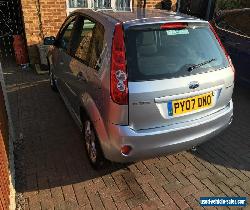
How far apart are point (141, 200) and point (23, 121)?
2635mm

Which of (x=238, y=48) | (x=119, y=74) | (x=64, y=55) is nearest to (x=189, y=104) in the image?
(x=119, y=74)

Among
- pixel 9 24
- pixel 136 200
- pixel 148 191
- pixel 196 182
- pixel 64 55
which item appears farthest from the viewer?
pixel 9 24

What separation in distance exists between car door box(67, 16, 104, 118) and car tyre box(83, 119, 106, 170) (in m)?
0.36

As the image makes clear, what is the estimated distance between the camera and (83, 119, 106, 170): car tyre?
331 cm

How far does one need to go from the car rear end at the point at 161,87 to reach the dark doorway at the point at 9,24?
21.0ft

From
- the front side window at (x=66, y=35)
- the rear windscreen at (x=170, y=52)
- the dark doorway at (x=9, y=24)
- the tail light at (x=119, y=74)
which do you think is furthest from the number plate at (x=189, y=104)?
the dark doorway at (x=9, y=24)

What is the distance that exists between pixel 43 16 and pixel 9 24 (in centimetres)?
295

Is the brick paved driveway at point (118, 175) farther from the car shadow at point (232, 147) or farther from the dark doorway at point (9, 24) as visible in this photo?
the dark doorway at point (9, 24)

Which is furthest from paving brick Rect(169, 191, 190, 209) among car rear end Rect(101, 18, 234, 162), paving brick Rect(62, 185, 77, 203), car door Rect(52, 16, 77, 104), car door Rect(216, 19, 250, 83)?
car door Rect(216, 19, 250, 83)

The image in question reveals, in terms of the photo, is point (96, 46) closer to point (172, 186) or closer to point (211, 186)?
point (172, 186)

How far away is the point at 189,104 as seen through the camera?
297 centimetres

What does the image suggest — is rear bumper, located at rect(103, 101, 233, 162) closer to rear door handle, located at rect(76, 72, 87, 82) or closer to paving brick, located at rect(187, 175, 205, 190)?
paving brick, located at rect(187, 175, 205, 190)

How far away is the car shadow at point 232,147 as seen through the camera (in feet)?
12.5

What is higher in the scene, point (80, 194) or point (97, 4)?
point (97, 4)
